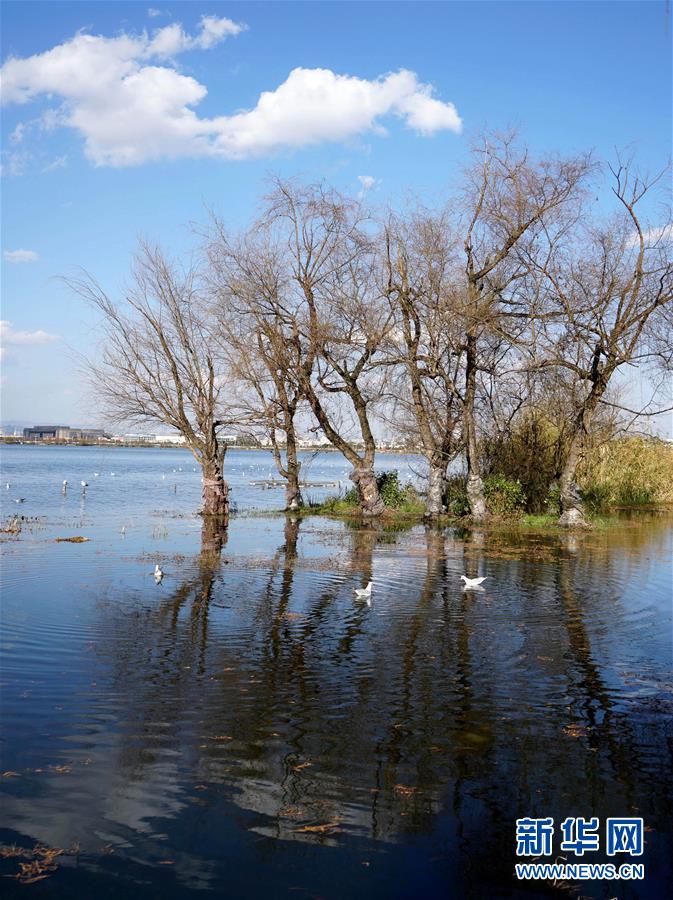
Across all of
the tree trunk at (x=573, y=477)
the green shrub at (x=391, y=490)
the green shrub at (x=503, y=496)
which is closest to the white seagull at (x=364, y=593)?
the green shrub at (x=503, y=496)

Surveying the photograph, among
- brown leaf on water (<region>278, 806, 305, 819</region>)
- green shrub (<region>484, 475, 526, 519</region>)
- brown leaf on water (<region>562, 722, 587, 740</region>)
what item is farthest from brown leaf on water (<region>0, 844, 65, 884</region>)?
green shrub (<region>484, 475, 526, 519</region>)

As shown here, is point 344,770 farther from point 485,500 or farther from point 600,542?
point 485,500

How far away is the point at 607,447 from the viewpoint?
3856 cm

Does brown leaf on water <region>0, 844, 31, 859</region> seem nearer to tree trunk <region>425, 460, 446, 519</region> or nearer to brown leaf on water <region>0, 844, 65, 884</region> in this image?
brown leaf on water <region>0, 844, 65, 884</region>

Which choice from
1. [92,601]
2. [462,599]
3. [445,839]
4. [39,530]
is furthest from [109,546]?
[445,839]

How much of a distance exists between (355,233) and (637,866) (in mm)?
25421

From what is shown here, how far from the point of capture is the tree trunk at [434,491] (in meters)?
29.2

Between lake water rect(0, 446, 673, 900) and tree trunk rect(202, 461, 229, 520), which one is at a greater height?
tree trunk rect(202, 461, 229, 520)

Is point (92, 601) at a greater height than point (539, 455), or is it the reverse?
point (539, 455)

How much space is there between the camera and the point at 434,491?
29344 mm

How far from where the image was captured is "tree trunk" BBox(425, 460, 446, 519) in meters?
29.2

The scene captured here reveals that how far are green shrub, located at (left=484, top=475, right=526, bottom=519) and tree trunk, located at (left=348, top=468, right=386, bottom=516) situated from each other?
4.15m

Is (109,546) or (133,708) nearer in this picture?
(133,708)

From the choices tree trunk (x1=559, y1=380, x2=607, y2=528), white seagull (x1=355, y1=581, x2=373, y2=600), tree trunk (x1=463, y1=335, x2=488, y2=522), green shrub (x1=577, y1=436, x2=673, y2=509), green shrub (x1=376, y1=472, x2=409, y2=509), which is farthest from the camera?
green shrub (x1=577, y1=436, x2=673, y2=509)
